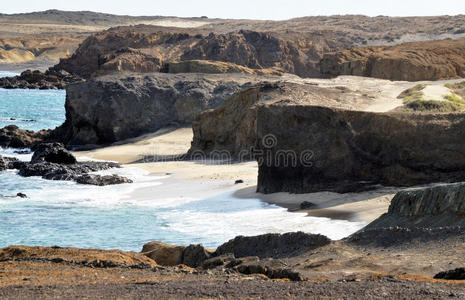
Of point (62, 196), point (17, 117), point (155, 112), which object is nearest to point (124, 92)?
point (155, 112)

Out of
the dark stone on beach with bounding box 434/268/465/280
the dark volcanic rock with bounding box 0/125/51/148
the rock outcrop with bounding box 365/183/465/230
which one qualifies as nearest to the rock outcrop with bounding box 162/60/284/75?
the dark volcanic rock with bounding box 0/125/51/148

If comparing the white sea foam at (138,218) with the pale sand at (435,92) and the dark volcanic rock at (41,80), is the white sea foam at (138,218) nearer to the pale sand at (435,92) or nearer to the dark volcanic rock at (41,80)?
the pale sand at (435,92)

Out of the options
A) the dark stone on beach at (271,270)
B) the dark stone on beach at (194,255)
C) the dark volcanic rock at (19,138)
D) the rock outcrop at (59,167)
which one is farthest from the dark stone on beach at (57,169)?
the dark stone on beach at (271,270)

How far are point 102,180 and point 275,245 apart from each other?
485 inches

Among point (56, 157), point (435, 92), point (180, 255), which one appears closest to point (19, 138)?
point (56, 157)

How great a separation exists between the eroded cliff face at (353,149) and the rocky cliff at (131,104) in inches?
618

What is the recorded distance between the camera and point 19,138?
32.6 m

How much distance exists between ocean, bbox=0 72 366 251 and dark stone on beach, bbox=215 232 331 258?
2.97 m

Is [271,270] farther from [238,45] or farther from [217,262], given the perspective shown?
[238,45]

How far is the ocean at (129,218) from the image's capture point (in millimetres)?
14273

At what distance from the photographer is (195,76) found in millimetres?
36312

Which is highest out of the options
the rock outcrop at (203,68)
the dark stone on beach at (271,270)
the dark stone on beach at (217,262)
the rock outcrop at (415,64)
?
the rock outcrop at (415,64)

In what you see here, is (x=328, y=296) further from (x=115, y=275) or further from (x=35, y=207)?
(x=35, y=207)

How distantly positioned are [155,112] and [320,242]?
977 inches
